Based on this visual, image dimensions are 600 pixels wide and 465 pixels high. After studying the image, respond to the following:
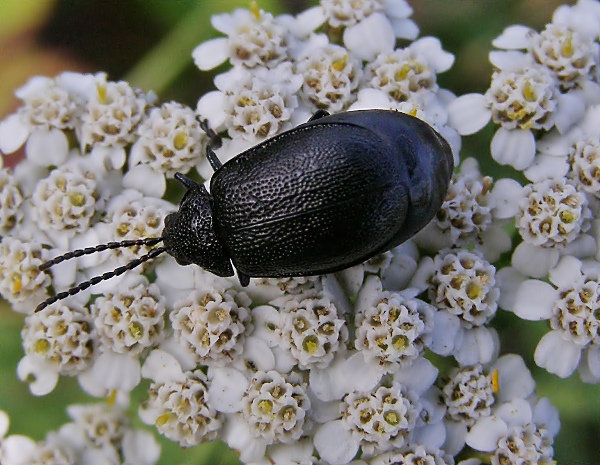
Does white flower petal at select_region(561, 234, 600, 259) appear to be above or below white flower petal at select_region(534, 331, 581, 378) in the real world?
above

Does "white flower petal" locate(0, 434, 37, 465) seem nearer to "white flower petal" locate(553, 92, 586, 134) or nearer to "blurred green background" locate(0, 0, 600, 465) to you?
"blurred green background" locate(0, 0, 600, 465)

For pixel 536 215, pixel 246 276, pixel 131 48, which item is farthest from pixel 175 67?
pixel 536 215

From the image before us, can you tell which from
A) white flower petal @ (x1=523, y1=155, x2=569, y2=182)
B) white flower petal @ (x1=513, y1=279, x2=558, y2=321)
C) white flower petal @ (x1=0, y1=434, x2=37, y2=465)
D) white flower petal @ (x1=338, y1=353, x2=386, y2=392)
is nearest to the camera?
white flower petal @ (x1=338, y1=353, x2=386, y2=392)

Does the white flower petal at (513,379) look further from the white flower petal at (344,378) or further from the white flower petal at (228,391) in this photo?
the white flower petal at (228,391)

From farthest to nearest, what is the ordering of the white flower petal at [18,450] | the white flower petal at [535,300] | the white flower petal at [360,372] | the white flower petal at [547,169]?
the white flower petal at [18,450] < the white flower petal at [547,169] < the white flower petal at [535,300] < the white flower petal at [360,372]

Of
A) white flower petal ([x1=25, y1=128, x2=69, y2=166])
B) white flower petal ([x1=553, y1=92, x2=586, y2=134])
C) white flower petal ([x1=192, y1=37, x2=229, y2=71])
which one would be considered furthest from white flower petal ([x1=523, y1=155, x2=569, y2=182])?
white flower petal ([x1=25, y1=128, x2=69, y2=166])

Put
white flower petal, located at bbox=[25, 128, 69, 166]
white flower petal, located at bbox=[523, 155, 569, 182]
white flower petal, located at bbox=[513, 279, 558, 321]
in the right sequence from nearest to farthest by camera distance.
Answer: white flower petal, located at bbox=[513, 279, 558, 321] < white flower petal, located at bbox=[523, 155, 569, 182] < white flower petal, located at bbox=[25, 128, 69, 166]

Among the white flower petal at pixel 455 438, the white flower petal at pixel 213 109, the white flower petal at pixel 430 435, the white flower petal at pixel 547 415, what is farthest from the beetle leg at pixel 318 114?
the white flower petal at pixel 547 415

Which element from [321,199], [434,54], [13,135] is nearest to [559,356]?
[321,199]
